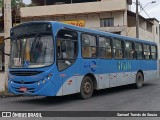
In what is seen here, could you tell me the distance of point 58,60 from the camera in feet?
39.8

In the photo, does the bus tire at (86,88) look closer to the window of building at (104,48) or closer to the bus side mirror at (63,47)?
the window of building at (104,48)

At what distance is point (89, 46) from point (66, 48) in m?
1.68

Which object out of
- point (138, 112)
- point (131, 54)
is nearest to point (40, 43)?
point (138, 112)

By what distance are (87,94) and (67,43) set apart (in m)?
2.43

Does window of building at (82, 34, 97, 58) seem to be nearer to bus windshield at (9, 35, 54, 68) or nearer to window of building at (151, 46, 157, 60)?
bus windshield at (9, 35, 54, 68)

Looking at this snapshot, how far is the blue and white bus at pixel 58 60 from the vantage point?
11938mm

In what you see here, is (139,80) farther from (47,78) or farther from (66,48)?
(47,78)

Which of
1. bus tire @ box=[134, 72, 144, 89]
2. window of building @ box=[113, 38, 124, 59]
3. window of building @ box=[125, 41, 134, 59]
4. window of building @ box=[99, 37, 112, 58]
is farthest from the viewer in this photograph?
bus tire @ box=[134, 72, 144, 89]

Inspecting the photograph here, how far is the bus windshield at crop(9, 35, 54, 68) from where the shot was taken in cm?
1201

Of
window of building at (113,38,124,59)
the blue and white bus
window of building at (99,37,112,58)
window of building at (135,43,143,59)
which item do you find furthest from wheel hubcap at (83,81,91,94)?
window of building at (135,43,143,59)

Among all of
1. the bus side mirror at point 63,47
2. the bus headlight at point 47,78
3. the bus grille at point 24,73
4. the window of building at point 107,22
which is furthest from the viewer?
the window of building at point 107,22

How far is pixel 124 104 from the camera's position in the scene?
474 inches

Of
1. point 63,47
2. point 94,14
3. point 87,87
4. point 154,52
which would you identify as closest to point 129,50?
point 154,52

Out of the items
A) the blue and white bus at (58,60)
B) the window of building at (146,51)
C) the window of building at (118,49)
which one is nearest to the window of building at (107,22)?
the window of building at (146,51)
